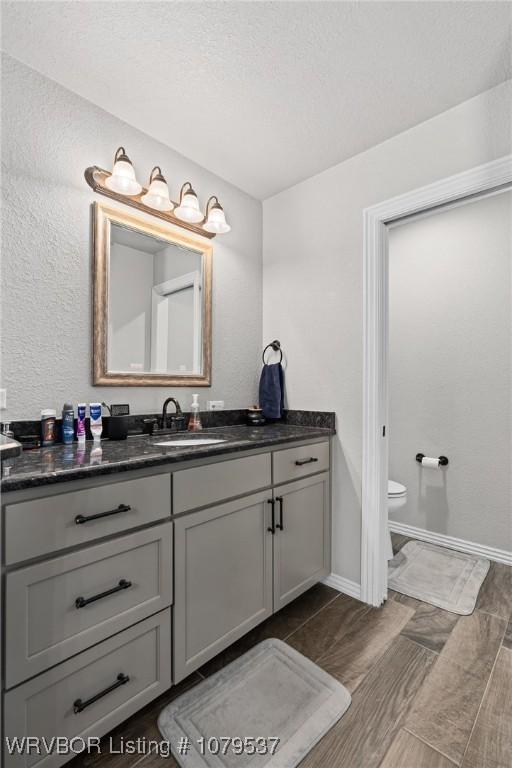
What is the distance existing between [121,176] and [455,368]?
7.84 ft

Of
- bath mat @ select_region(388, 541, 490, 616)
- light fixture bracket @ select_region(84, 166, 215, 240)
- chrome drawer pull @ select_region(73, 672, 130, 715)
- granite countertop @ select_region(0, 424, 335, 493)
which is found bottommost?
bath mat @ select_region(388, 541, 490, 616)

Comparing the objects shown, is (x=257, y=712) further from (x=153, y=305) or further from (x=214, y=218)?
(x=214, y=218)

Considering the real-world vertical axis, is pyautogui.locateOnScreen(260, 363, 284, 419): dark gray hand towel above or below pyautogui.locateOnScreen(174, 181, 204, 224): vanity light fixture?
below

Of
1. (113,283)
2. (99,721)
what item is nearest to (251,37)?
(113,283)

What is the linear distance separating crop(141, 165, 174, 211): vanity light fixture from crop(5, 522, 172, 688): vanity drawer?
1.51 metres

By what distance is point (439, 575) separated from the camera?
2.18 m

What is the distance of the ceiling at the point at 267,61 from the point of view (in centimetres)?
128

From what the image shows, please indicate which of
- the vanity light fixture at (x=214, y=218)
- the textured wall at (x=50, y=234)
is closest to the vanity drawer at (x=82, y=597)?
the textured wall at (x=50, y=234)

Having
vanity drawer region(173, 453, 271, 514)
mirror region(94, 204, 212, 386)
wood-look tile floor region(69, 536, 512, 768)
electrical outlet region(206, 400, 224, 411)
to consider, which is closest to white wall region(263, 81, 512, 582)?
wood-look tile floor region(69, 536, 512, 768)

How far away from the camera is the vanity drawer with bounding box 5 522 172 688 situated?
0.92 metres

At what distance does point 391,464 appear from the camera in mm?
2895

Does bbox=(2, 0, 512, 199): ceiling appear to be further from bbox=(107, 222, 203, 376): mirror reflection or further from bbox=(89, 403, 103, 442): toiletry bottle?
bbox=(89, 403, 103, 442): toiletry bottle

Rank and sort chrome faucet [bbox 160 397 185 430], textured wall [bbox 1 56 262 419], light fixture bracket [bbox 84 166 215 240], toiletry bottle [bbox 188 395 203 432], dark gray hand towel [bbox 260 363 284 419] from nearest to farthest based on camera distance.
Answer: textured wall [bbox 1 56 262 419], light fixture bracket [bbox 84 166 215 240], chrome faucet [bbox 160 397 185 430], toiletry bottle [bbox 188 395 203 432], dark gray hand towel [bbox 260 363 284 419]

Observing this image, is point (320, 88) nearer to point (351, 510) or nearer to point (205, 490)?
point (205, 490)
